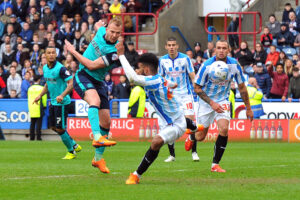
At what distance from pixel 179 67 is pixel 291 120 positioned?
8409 millimetres

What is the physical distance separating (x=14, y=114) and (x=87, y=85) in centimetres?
1543

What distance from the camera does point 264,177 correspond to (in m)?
11.6

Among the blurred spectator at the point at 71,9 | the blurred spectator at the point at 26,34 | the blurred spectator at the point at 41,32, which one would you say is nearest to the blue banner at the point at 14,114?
the blurred spectator at the point at 41,32

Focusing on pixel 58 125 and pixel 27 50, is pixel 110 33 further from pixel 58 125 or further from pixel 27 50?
pixel 27 50

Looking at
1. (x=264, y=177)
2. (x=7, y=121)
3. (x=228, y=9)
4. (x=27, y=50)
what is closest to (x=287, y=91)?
(x=228, y=9)

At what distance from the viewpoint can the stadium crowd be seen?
84.9 ft

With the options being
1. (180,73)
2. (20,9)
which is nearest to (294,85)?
(180,73)

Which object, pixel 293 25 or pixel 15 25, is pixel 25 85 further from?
pixel 293 25

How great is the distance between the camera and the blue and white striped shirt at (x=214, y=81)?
12.8 metres

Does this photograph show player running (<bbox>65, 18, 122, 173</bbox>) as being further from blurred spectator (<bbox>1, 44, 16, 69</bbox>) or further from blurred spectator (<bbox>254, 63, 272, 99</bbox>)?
blurred spectator (<bbox>1, 44, 16, 69</bbox>)

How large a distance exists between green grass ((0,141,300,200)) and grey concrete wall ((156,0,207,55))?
1495 centimetres

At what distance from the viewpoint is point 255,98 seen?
2422cm

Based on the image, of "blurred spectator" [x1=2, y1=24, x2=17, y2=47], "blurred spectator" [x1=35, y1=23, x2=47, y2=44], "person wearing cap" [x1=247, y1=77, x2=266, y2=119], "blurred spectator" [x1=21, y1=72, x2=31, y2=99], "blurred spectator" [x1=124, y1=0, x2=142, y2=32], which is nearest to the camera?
"person wearing cap" [x1=247, y1=77, x2=266, y2=119]

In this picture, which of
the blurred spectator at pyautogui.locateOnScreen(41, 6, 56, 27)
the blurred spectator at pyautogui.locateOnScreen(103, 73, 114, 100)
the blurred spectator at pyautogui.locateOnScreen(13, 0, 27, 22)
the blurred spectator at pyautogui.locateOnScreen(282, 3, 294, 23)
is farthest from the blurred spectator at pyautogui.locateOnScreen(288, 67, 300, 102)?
the blurred spectator at pyautogui.locateOnScreen(13, 0, 27, 22)
